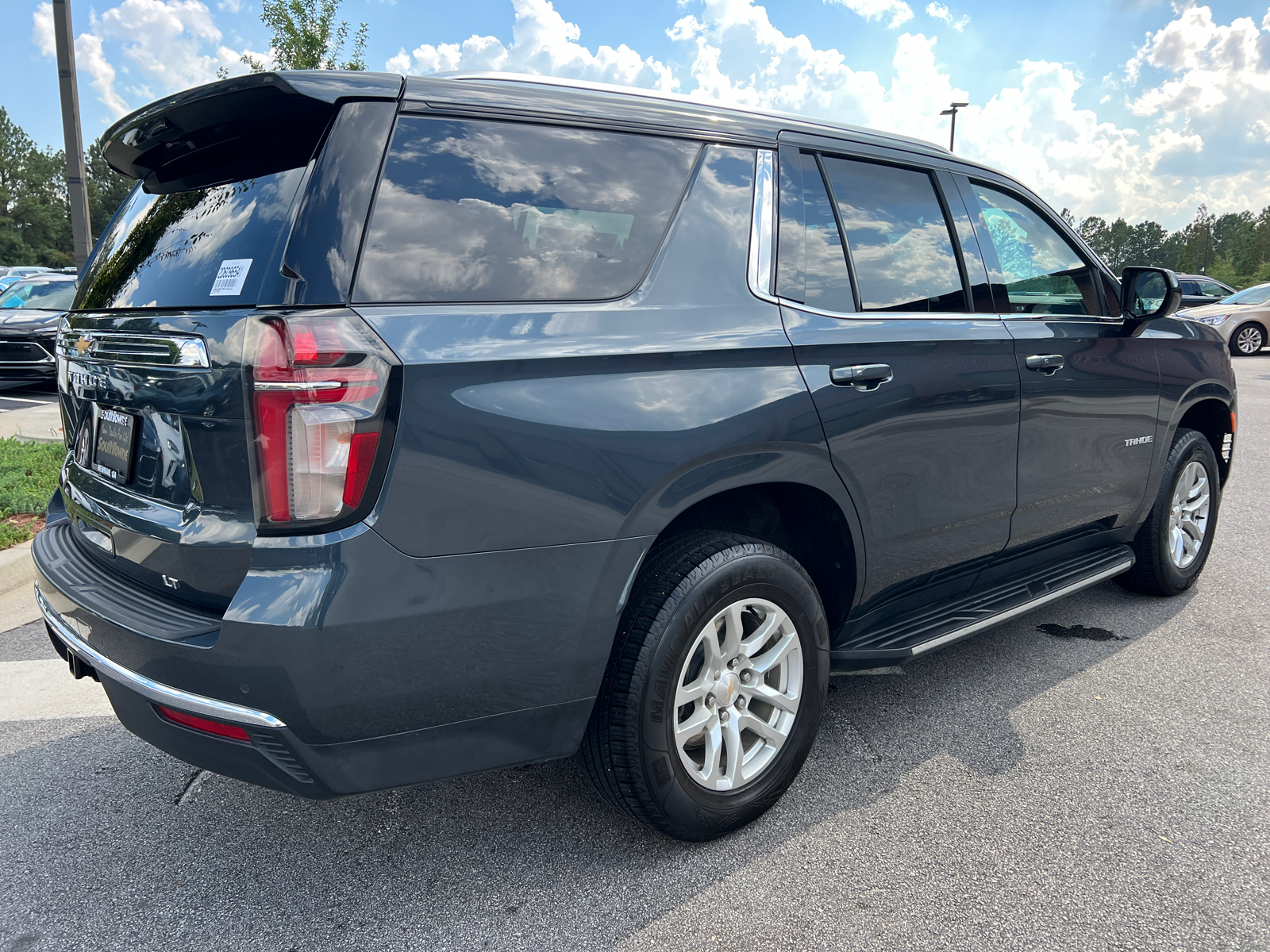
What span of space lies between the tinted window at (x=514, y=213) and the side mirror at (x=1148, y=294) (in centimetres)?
243

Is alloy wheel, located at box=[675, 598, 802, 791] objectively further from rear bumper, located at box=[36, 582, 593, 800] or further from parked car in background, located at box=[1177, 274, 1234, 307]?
parked car in background, located at box=[1177, 274, 1234, 307]

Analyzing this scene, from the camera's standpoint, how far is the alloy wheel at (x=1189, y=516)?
438 centimetres

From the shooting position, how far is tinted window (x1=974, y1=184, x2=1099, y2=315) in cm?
337

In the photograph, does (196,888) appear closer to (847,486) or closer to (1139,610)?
(847,486)

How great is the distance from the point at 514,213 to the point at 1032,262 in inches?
93.1

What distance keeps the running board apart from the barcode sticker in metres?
1.91

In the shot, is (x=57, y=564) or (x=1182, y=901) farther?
(x=57, y=564)

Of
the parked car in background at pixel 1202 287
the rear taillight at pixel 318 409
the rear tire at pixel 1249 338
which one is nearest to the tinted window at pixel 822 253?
the rear taillight at pixel 318 409

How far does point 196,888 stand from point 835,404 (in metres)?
2.13

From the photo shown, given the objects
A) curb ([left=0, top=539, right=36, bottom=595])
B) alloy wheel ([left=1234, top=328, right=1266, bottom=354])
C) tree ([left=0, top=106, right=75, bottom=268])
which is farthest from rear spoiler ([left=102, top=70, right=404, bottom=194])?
tree ([left=0, top=106, right=75, bottom=268])

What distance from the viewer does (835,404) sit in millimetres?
2553

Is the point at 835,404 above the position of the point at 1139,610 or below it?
above

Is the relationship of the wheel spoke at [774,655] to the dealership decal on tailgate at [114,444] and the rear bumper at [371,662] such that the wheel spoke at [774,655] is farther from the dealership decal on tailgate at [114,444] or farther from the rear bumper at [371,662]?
the dealership decal on tailgate at [114,444]

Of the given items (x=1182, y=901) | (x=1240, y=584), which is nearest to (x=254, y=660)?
(x=1182, y=901)
